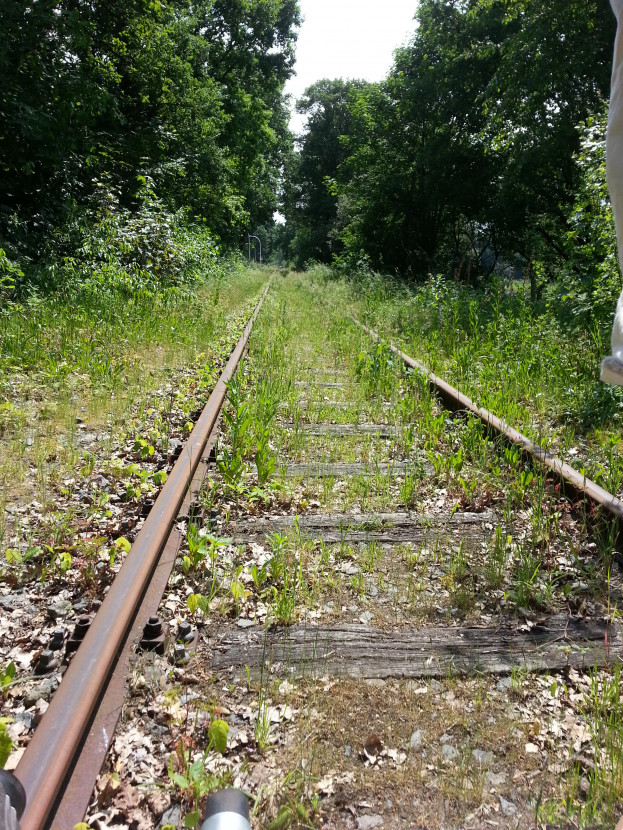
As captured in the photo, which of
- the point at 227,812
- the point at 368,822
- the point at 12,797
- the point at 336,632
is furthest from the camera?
the point at 336,632

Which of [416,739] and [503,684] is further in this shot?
[503,684]

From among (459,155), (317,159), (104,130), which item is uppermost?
(317,159)

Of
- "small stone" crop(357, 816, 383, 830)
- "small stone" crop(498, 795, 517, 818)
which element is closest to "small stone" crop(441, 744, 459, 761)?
"small stone" crop(498, 795, 517, 818)

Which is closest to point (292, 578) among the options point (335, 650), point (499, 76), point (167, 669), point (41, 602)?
point (335, 650)

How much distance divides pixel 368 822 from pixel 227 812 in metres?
0.39

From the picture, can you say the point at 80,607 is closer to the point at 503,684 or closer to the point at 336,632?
the point at 336,632

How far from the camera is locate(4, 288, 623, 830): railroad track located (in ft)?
5.05

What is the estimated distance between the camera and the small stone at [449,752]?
5.43 ft

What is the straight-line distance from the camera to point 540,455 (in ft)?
11.5

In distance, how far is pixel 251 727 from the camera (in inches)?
69.1

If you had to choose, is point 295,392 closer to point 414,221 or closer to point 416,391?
point 416,391

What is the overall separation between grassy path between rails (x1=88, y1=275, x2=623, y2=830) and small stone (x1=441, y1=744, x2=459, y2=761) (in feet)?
0.04

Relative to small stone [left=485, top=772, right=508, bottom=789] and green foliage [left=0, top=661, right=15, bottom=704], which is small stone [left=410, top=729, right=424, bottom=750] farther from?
A: green foliage [left=0, top=661, right=15, bottom=704]

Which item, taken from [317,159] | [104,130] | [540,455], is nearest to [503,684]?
[540,455]
